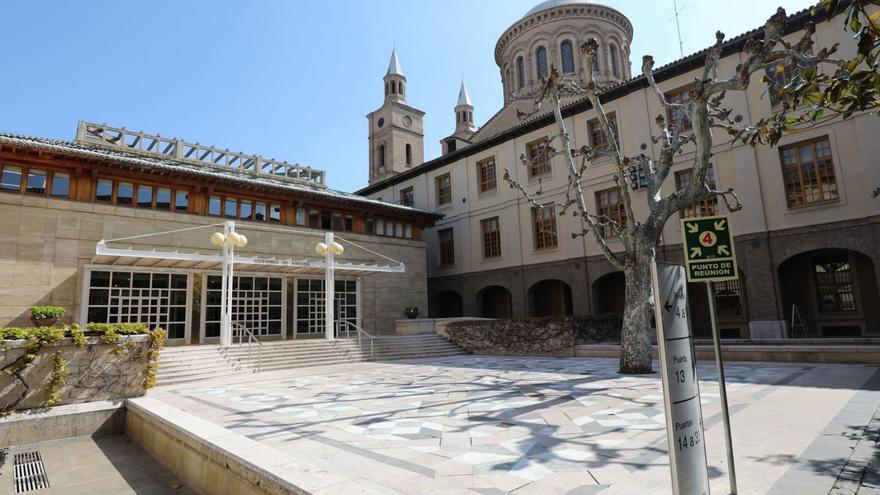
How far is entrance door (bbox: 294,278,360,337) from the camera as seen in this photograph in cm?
2214

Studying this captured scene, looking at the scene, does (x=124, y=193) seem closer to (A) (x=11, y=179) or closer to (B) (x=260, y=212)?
(A) (x=11, y=179)

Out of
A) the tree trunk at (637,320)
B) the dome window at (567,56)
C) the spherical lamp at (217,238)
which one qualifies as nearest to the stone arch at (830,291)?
the tree trunk at (637,320)

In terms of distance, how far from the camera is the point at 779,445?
499 cm

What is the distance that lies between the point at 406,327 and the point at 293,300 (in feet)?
17.6

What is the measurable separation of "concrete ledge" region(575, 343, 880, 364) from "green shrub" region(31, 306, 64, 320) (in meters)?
18.4

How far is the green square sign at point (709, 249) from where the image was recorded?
12.4 ft

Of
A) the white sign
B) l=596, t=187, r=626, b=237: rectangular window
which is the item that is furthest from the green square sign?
l=596, t=187, r=626, b=237: rectangular window

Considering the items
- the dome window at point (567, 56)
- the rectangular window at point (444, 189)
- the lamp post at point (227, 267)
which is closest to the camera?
the lamp post at point (227, 267)

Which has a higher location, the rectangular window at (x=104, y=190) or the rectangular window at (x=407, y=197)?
the rectangular window at (x=407, y=197)

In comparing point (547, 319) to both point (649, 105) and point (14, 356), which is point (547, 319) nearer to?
point (649, 105)

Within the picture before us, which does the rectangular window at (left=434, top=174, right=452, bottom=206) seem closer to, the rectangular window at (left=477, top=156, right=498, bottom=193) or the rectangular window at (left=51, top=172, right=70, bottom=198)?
the rectangular window at (left=477, top=156, right=498, bottom=193)

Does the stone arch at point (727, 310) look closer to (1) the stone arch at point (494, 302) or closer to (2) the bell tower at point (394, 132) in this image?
(1) the stone arch at point (494, 302)

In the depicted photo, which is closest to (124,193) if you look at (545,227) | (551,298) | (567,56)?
(545,227)

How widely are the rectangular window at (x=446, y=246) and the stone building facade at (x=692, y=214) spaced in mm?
87
